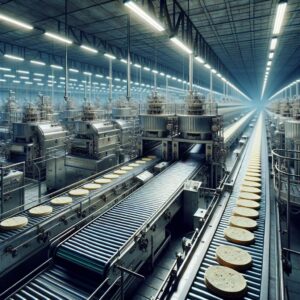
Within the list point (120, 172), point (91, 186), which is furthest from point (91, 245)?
point (120, 172)

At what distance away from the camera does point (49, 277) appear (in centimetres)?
437

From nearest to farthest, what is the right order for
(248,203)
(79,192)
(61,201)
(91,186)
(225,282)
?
1. (225,282)
2. (248,203)
3. (61,201)
4. (79,192)
5. (91,186)

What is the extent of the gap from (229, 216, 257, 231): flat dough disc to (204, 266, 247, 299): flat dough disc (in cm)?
138

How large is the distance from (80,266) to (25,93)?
41447 mm

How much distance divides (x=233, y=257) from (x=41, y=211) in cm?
421

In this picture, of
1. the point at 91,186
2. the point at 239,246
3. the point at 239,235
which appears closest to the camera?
the point at 239,246

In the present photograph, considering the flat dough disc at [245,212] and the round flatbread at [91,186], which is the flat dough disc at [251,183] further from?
the round flatbread at [91,186]

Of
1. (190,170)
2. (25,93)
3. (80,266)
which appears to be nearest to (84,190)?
(80,266)

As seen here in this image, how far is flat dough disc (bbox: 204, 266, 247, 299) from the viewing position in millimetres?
3305

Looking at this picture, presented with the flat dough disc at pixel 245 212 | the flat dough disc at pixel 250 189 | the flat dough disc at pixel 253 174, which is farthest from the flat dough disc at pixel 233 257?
the flat dough disc at pixel 253 174

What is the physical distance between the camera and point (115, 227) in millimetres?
5422

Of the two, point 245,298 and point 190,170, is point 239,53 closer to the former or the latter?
point 190,170

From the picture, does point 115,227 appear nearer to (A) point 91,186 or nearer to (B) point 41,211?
(B) point 41,211

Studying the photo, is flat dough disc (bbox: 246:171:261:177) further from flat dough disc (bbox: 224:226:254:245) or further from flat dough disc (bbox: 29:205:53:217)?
flat dough disc (bbox: 29:205:53:217)
